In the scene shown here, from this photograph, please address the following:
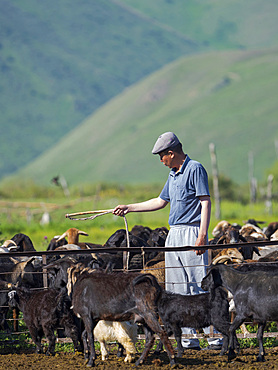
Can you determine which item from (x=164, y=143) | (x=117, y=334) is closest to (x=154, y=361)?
(x=117, y=334)

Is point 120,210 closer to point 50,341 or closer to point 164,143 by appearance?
point 164,143

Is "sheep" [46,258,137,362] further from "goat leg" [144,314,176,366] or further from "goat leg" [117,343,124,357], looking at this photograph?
"goat leg" [144,314,176,366]

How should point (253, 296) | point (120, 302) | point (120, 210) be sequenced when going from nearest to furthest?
point (120, 302), point (253, 296), point (120, 210)

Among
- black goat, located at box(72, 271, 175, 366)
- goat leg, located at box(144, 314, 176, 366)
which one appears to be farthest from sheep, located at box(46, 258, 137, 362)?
goat leg, located at box(144, 314, 176, 366)

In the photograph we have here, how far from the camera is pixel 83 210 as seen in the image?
46312 millimetres

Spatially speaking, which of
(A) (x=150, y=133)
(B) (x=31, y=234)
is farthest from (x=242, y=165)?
(B) (x=31, y=234)

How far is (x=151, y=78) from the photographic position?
6398 inches

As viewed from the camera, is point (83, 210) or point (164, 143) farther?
point (83, 210)

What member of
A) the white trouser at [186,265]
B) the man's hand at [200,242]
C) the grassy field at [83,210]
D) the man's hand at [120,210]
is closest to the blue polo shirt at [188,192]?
the white trouser at [186,265]

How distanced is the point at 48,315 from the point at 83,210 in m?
38.5

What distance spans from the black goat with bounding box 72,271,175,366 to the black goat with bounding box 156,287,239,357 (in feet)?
1.75

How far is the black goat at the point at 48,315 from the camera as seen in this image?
7.75m

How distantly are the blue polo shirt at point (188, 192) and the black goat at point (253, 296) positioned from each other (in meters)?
0.74

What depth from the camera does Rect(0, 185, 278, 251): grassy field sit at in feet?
99.6
